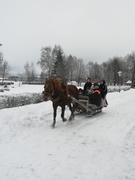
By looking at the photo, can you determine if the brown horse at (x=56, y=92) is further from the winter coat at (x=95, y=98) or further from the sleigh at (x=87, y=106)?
the winter coat at (x=95, y=98)

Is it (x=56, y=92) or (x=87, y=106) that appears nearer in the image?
(x=56, y=92)

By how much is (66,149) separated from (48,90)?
7.93ft

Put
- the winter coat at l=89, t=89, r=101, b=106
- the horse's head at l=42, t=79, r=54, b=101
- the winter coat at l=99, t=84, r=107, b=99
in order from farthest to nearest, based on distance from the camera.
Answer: the winter coat at l=99, t=84, r=107, b=99, the winter coat at l=89, t=89, r=101, b=106, the horse's head at l=42, t=79, r=54, b=101

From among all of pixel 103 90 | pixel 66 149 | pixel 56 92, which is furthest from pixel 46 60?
pixel 66 149

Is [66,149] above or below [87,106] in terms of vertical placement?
below

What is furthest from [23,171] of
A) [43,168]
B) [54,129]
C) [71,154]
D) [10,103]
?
[10,103]

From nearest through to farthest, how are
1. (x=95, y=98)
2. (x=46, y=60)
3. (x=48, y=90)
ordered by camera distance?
(x=48, y=90) < (x=95, y=98) < (x=46, y=60)

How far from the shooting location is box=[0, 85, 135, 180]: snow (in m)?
4.07

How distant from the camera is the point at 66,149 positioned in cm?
525

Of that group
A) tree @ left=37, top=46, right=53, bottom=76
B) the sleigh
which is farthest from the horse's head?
tree @ left=37, top=46, right=53, bottom=76

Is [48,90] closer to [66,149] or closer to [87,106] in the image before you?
[66,149]

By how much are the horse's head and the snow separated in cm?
115

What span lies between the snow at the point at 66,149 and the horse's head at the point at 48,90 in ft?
3.77

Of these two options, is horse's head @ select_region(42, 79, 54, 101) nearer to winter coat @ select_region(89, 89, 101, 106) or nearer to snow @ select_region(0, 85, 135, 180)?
snow @ select_region(0, 85, 135, 180)
